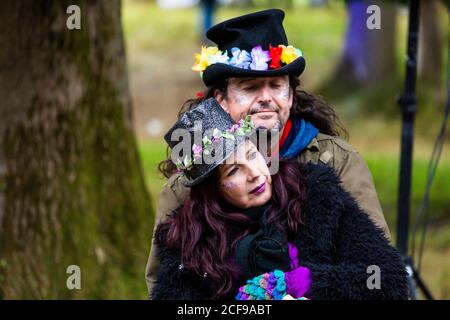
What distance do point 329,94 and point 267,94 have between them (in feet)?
43.9

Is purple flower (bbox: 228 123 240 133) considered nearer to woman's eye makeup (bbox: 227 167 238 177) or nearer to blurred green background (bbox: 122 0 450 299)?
woman's eye makeup (bbox: 227 167 238 177)

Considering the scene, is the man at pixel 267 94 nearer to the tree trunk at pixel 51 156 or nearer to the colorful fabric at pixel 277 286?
the colorful fabric at pixel 277 286

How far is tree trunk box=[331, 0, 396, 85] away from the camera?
52.1 ft

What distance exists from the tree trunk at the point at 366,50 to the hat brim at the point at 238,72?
1238cm

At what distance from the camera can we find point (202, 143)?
9.89 feet

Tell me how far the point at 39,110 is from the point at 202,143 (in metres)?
2.37

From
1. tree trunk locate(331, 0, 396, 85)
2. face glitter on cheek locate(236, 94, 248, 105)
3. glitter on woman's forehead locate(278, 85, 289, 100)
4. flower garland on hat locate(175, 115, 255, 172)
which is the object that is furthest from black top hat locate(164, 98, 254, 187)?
tree trunk locate(331, 0, 396, 85)

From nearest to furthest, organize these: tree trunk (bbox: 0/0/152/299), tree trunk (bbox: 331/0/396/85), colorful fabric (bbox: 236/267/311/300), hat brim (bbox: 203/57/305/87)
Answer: colorful fabric (bbox: 236/267/311/300), hat brim (bbox: 203/57/305/87), tree trunk (bbox: 0/0/152/299), tree trunk (bbox: 331/0/396/85)

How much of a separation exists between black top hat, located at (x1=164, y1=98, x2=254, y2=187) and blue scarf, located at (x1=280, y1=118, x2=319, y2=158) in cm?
29

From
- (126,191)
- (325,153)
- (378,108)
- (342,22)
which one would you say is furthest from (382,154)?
(342,22)

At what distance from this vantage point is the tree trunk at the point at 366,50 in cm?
1588

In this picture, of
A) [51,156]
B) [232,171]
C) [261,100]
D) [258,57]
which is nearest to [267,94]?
[261,100]

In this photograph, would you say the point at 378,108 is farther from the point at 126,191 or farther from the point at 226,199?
the point at 226,199

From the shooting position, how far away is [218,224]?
119 inches
